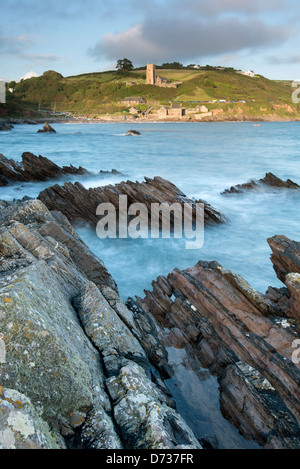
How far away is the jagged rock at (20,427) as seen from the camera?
3.38m

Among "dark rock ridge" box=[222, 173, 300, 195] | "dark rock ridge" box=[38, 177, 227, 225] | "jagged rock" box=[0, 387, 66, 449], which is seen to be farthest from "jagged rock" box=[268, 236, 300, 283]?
"dark rock ridge" box=[222, 173, 300, 195]

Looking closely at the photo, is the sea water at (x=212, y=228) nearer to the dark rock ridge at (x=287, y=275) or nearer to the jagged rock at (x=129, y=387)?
the dark rock ridge at (x=287, y=275)

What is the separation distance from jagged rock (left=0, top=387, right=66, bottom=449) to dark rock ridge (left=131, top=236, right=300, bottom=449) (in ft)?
14.2

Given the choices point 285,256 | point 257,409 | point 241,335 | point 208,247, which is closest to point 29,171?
point 208,247

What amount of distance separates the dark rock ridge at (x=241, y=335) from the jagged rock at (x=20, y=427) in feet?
14.2

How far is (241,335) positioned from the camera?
27.9ft

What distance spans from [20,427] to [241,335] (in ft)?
21.4

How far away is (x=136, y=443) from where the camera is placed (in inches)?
169

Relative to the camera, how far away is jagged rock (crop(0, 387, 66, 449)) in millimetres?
3377

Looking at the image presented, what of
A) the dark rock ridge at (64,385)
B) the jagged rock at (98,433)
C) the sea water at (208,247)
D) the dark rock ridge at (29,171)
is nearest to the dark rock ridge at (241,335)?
the sea water at (208,247)

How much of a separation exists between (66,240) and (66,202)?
10523 millimetres

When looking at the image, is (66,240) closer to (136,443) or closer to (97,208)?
(136,443)

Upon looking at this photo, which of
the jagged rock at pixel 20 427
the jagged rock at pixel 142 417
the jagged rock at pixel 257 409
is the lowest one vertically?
the jagged rock at pixel 257 409

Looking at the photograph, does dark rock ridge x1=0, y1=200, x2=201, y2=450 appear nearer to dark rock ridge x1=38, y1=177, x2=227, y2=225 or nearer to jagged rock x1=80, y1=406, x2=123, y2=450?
jagged rock x1=80, y1=406, x2=123, y2=450
